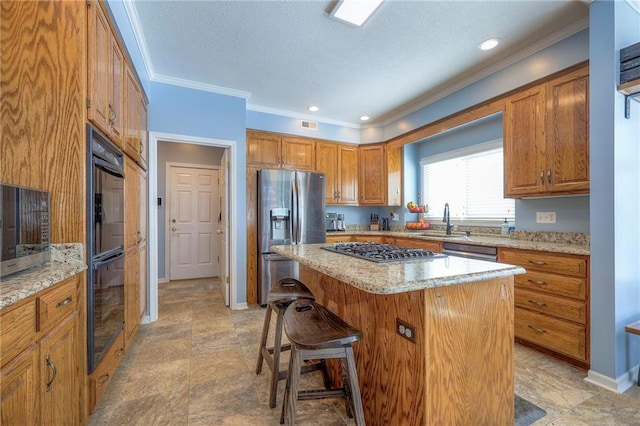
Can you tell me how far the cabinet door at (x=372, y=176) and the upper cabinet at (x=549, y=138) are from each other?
6.34 ft

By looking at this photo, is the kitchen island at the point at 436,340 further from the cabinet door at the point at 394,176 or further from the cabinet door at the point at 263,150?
the cabinet door at the point at 394,176

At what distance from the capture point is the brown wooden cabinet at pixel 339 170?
4.35m

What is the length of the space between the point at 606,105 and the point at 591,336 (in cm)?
156

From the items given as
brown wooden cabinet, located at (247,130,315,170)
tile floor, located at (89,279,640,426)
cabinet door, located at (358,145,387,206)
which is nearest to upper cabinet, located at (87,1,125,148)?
tile floor, located at (89,279,640,426)

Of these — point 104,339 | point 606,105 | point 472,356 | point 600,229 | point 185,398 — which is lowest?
point 185,398

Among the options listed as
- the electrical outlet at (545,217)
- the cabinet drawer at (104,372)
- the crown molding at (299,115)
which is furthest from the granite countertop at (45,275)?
the electrical outlet at (545,217)

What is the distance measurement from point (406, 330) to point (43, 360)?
1456mm

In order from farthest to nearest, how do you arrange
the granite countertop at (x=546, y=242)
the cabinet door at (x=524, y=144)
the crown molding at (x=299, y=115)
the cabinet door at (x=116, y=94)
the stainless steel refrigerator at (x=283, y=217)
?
1. the crown molding at (x=299, y=115)
2. the stainless steel refrigerator at (x=283, y=217)
3. the cabinet door at (x=524, y=144)
4. the granite countertop at (x=546, y=242)
5. the cabinet door at (x=116, y=94)

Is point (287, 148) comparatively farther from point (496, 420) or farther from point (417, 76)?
point (496, 420)

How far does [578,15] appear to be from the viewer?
2184mm

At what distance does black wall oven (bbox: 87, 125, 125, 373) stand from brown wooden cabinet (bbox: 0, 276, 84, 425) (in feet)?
0.47

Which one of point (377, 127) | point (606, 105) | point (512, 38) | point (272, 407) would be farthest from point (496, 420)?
point (377, 127)

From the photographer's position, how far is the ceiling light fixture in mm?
2020

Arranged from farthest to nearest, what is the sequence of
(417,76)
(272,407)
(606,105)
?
(417,76)
(606,105)
(272,407)
